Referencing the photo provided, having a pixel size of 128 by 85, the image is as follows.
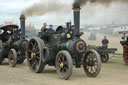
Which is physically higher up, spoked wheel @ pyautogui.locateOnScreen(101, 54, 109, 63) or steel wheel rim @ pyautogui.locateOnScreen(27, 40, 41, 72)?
steel wheel rim @ pyautogui.locateOnScreen(27, 40, 41, 72)

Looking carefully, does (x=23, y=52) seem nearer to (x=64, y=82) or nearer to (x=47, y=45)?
(x=47, y=45)

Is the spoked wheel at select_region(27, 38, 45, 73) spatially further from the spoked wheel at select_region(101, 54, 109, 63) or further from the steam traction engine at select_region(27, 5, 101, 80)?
the spoked wheel at select_region(101, 54, 109, 63)

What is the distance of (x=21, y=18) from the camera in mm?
10242

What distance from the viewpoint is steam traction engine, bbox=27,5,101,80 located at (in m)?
6.31

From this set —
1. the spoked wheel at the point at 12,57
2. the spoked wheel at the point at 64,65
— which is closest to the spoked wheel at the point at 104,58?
the spoked wheel at the point at 12,57

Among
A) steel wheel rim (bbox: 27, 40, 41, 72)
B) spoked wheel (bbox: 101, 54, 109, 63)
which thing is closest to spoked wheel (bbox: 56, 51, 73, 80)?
steel wheel rim (bbox: 27, 40, 41, 72)

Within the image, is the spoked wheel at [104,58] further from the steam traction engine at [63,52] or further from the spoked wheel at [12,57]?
the spoked wheel at [12,57]

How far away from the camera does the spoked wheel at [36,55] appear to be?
7.11m

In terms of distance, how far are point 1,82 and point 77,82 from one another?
2.12 metres

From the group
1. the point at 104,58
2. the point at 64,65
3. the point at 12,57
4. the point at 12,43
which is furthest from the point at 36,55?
the point at 104,58

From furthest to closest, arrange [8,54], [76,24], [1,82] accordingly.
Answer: [8,54] → [76,24] → [1,82]

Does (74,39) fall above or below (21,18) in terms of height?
below

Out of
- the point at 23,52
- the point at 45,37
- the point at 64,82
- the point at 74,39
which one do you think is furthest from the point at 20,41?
the point at 64,82

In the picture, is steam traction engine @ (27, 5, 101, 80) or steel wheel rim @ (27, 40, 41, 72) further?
steel wheel rim @ (27, 40, 41, 72)
